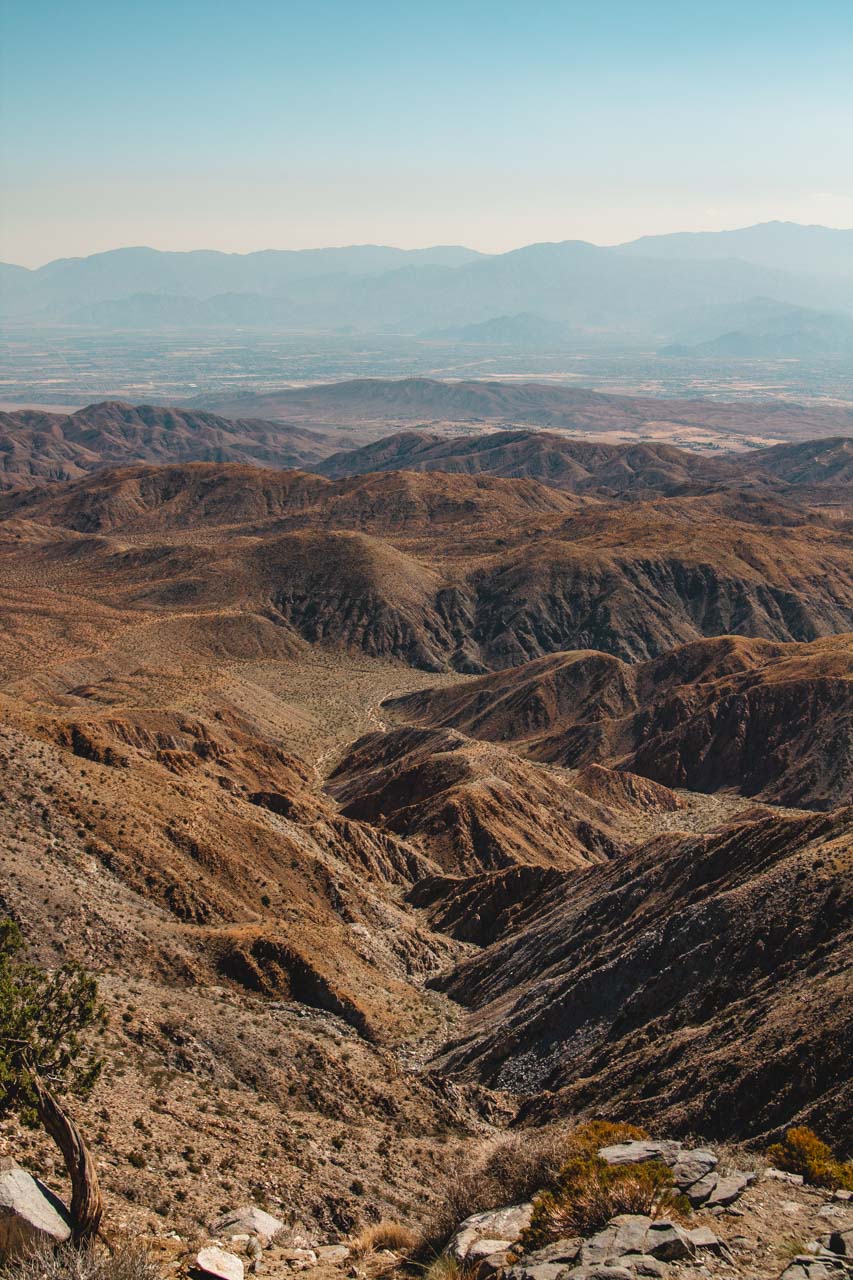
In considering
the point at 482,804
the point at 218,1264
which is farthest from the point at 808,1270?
the point at 482,804

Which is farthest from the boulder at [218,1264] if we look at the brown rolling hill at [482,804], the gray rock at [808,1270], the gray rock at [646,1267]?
the brown rolling hill at [482,804]

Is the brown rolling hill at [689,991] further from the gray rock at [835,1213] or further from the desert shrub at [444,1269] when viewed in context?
the desert shrub at [444,1269]

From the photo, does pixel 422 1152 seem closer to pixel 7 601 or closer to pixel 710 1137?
pixel 710 1137

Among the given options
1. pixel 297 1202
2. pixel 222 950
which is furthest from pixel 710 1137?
pixel 222 950

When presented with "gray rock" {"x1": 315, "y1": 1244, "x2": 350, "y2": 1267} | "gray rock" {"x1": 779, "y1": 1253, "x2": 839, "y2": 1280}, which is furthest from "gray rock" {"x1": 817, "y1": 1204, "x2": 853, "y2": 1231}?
"gray rock" {"x1": 315, "y1": 1244, "x2": 350, "y2": 1267}

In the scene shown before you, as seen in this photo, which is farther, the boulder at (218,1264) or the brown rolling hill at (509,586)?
the brown rolling hill at (509,586)
